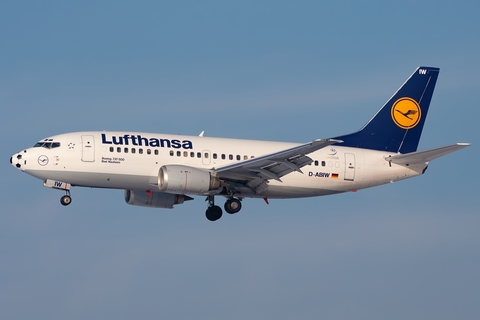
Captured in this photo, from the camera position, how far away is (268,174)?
5275 cm

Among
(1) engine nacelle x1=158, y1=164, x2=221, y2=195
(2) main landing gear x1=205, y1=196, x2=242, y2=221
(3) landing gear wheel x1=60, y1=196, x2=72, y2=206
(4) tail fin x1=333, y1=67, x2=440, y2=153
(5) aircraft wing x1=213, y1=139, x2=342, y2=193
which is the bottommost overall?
(3) landing gear wheel x1=60, y1=196, x2=72, y2=206

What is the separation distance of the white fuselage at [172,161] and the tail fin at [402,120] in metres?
1.20

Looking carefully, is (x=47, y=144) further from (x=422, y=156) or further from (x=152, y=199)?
(x=422, y=156)

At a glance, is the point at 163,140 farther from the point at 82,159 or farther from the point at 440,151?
the point at 440,151

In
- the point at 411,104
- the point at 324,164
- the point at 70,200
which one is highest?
the point at 411,104

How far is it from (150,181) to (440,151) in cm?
1622

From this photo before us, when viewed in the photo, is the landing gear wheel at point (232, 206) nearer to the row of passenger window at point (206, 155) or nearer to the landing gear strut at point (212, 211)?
the landing gear strut at point (212, 211)

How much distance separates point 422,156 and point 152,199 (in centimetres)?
1600

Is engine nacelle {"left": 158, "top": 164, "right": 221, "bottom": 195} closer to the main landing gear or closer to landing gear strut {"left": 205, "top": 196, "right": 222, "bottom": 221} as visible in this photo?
the main landing gear

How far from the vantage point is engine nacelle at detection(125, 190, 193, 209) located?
184 ft

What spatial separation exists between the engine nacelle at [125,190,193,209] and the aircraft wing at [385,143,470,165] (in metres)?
13.0

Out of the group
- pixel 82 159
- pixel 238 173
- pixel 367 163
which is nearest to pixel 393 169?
pixel 367 163

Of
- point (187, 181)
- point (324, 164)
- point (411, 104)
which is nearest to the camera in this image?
point (187, 181)

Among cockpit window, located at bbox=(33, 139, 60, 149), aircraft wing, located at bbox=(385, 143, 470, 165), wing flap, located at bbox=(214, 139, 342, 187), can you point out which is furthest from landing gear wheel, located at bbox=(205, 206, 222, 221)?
aircraft wing, located at bbox=(385, 143, 470, 165)
